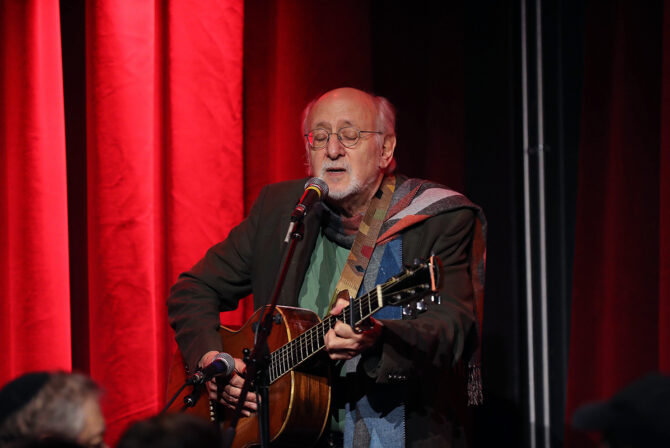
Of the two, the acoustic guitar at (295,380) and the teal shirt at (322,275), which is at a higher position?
the teal shirt at (322,275)

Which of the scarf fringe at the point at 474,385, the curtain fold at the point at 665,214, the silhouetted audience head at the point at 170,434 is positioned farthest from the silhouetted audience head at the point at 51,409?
the curtain fold at the point at 665,214

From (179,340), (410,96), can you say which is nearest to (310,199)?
(179,340)

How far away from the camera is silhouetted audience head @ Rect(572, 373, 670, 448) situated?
1.36 m

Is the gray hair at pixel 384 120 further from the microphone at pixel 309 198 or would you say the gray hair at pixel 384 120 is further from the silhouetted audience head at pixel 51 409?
the silhouetted audience head at pixel 51 409

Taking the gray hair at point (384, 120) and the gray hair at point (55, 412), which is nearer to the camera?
the gray hair at point (55, 412)

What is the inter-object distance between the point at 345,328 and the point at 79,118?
7.46 ft

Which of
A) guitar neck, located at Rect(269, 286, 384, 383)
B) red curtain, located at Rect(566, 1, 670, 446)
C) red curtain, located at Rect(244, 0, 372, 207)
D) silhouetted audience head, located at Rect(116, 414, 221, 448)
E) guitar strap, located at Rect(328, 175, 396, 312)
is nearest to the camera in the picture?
silhouetted audience head, located at Rect(116, 414, 221, 448)

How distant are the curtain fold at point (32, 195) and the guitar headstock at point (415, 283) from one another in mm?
2069

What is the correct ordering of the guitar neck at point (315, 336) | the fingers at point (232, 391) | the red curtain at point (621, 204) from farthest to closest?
1. the red curtain at point (621, 204)
2. the fingers at point (232, 391)
3. the guitar neck at point (315, 336)

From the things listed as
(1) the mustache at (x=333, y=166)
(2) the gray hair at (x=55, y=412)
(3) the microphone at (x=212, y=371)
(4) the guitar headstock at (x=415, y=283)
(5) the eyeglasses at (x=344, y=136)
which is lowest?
(3) the microphone at (x=212, y=371)

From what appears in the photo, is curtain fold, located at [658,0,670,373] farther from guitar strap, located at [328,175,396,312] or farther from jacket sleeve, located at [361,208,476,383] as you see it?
guitar strap, located at [328,175,396,312]

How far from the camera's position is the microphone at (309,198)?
2545mm

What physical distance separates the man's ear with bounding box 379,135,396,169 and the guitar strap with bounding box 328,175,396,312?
0.18 meters

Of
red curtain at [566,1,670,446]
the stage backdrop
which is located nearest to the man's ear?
the stage backdrop
